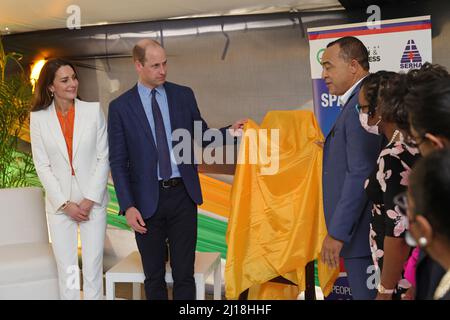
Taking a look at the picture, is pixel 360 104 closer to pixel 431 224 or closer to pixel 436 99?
pixel 436 99

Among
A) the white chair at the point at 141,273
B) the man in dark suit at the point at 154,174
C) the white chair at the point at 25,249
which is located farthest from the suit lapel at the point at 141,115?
the white chair at the point at 25,249

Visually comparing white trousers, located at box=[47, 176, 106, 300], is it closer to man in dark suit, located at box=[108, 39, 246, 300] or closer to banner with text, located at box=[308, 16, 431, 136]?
man in dark suit, located at box=[108, 39, 246, 300]

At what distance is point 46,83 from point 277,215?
154 cm

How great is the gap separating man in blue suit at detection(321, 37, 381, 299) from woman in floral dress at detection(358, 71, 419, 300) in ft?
0.96

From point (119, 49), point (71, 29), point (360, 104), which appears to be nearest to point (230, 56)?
point (119, 49)

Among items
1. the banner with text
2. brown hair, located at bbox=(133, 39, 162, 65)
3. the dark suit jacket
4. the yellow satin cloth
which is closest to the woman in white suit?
brown hair, located at bbox=(133, 39, 162, 65)

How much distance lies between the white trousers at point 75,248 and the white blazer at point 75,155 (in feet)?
0.19

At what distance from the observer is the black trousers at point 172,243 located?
3.22 meters

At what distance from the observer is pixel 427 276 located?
1.59m

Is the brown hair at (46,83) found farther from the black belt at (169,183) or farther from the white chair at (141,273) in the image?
the white chair at (141,273)

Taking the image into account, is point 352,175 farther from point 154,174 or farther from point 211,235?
point 211,235

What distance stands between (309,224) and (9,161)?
2.55 meters

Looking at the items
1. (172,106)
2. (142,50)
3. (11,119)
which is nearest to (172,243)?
(172,106)

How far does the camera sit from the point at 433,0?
4172mm
